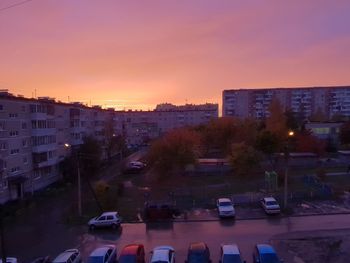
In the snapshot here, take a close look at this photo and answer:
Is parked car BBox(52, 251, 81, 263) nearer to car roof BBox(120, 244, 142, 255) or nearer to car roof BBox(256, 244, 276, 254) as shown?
car roof BBox(120, 244, 142, 255)

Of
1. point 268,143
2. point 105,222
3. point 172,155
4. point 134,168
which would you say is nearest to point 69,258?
point 105,222

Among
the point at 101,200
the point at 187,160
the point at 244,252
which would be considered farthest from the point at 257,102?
the point at 244,252

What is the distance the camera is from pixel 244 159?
4359 cm

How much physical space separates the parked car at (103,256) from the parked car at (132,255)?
60 centimetres

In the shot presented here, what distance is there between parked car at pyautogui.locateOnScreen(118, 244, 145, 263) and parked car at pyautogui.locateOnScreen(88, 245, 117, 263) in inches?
23.7

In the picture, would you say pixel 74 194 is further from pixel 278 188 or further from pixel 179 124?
pixel 179 124

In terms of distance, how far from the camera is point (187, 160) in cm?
4528

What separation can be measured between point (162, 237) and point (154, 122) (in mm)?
97558

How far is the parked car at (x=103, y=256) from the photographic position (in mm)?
17828

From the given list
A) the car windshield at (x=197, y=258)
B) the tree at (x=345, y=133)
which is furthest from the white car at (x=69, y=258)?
the tree at (x=345, y=133)

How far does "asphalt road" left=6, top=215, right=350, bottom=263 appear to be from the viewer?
74.9 ft

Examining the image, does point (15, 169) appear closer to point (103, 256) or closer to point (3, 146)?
point (3, 146)

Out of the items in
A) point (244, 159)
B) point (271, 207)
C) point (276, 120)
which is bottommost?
point (271, 207)

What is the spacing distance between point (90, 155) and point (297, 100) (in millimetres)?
85836
